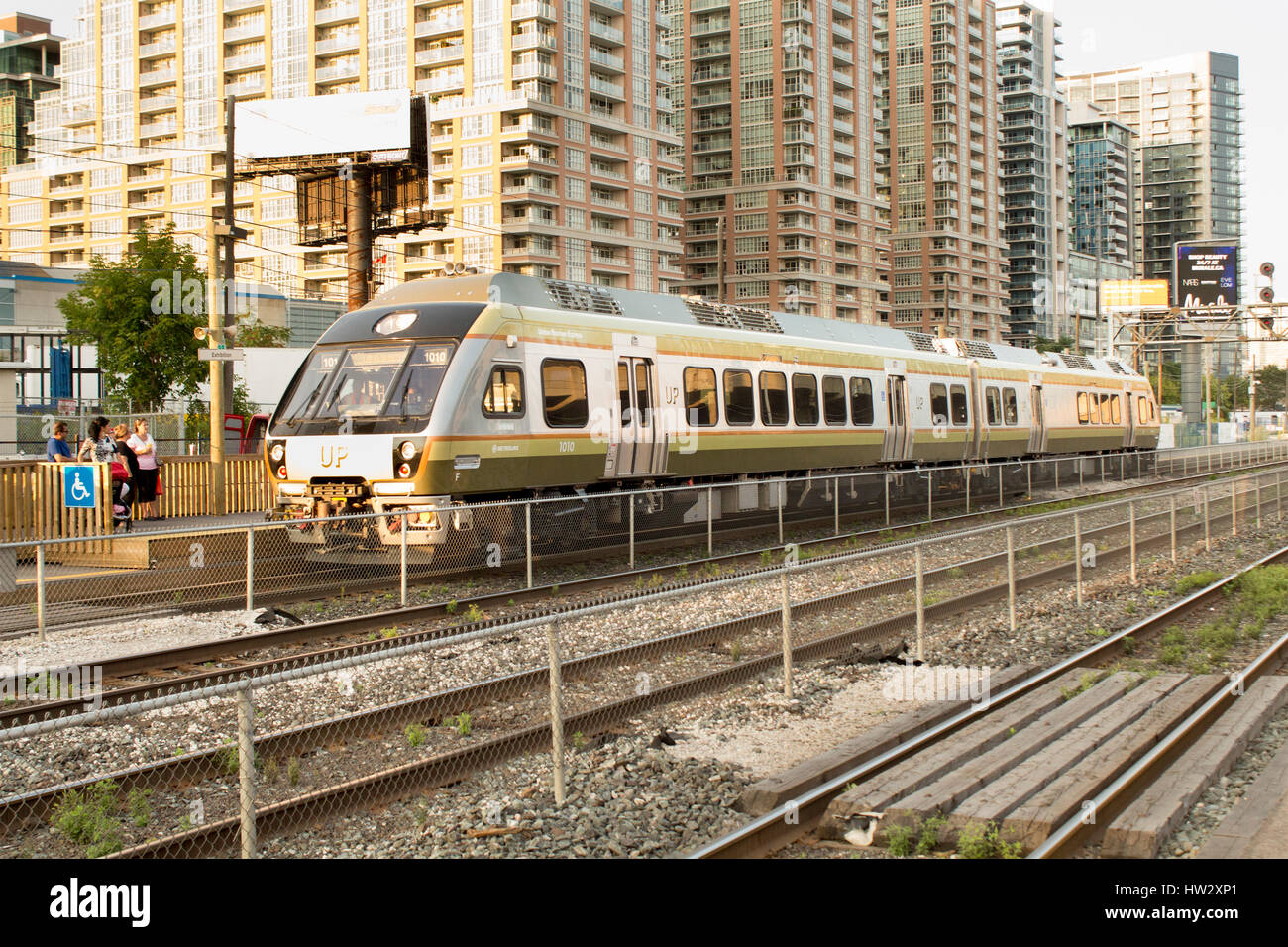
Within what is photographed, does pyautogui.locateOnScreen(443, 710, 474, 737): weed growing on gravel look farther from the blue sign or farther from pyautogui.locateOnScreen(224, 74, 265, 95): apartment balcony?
pyautogui.locateOnScreen(224, 74, 265, 95): apartment balcony

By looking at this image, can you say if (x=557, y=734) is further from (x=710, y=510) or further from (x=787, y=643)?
(x=710, y=510)

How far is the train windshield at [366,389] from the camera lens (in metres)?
15.2

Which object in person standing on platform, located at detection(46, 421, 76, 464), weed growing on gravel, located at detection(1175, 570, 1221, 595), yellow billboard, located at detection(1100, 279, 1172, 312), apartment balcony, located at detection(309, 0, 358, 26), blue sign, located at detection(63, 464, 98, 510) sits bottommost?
weed growing on gravel, located at detection(1175, 570, 1221, 595)

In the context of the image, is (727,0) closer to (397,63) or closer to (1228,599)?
(397,63)

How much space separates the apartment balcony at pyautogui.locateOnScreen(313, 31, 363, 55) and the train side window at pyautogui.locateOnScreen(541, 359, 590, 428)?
7310cm

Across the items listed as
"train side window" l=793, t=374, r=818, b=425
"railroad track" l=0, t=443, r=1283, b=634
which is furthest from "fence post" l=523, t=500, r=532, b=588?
"train side window" l=793, t=374, r=818, b=425

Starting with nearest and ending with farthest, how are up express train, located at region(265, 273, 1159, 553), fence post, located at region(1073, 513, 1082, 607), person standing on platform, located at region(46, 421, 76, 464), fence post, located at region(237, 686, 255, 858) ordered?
1. fence post, located at region(237, 686, 255, 858)
2. fence post, located at region(1073, 513, 1082, 607)
3. up express train, located at region(265, 273, 1159, 553)
4. person standing on platform, located at region(46, 421, 76, 464)

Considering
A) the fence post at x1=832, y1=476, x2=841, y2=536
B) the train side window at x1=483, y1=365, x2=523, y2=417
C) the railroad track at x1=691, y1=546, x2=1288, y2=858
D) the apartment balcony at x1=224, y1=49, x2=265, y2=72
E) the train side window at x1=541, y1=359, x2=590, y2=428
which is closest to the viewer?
the railroad track at x1=691, y1=546, x2=1288, y2=858

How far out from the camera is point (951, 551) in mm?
14945

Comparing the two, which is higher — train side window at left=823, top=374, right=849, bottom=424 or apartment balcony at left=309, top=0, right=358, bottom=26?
apartment balcony at left=309, top=0, right=358, bottom=26

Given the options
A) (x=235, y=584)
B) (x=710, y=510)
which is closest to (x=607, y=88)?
(x=710, y=510)

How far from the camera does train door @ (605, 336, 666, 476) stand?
17938mm

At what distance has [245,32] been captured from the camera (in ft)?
285

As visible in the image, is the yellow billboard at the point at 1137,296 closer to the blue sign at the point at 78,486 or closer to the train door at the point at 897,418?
the train door at the point at 897,418
